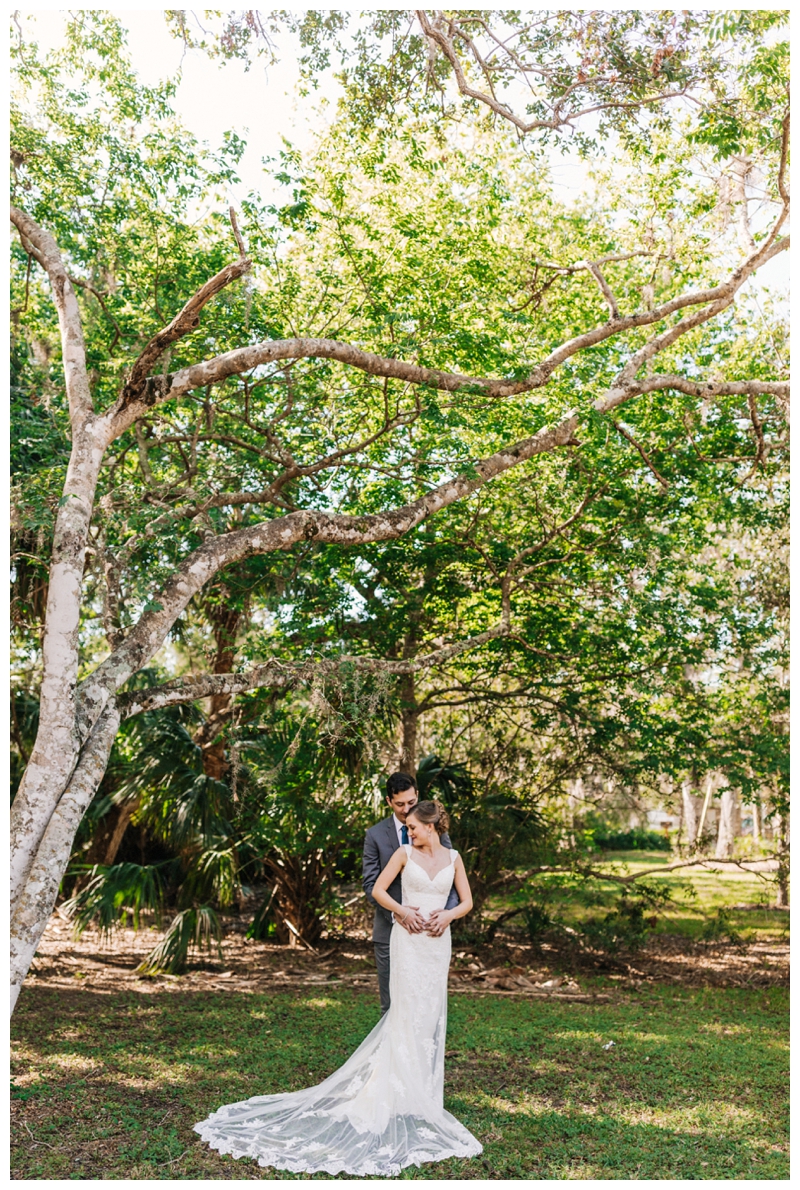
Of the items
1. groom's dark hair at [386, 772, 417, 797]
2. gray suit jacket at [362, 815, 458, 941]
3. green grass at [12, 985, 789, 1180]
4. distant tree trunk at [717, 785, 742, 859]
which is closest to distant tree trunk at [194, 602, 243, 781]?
green grass at [12, 985, 789, 1180]

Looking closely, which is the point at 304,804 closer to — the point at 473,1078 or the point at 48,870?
the point at 473,1078

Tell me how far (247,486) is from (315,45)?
4.36 m

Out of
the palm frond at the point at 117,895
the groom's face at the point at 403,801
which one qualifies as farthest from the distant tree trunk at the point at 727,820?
the groom's face at the point at 403,801

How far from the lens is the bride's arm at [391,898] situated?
5.38 m

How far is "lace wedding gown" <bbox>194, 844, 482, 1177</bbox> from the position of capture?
469 cm

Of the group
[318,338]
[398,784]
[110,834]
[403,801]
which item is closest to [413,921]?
[403,801]

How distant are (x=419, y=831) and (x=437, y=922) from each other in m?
0.53

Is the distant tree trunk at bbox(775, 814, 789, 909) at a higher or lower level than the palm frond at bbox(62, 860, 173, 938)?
higher

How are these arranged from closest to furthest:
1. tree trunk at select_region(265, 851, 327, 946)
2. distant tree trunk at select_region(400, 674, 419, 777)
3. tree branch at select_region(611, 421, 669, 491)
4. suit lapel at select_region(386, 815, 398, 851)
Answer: suit lapel at select_region(386, 815, 398, 851), tree branch at select_region(611, 421, 669, 491), distant tree trunk at select_region(400, 674, 419, 777), tree trunk at select_region(265, 851, 327, 946)

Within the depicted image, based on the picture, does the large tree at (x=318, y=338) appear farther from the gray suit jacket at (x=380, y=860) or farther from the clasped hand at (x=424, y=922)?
the clasped hand at (x=424, y=922)

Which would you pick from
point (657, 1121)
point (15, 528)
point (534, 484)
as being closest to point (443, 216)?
point (534, 484)

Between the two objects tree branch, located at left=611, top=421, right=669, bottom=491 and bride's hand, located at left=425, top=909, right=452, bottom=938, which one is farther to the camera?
tree branch, located at left=611, top=421, right=669, bottom=491

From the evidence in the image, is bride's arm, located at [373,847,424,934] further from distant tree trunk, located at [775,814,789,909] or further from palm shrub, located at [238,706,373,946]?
distant tree trunk, located at [775,814,789,909]

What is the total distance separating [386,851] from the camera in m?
5.86
